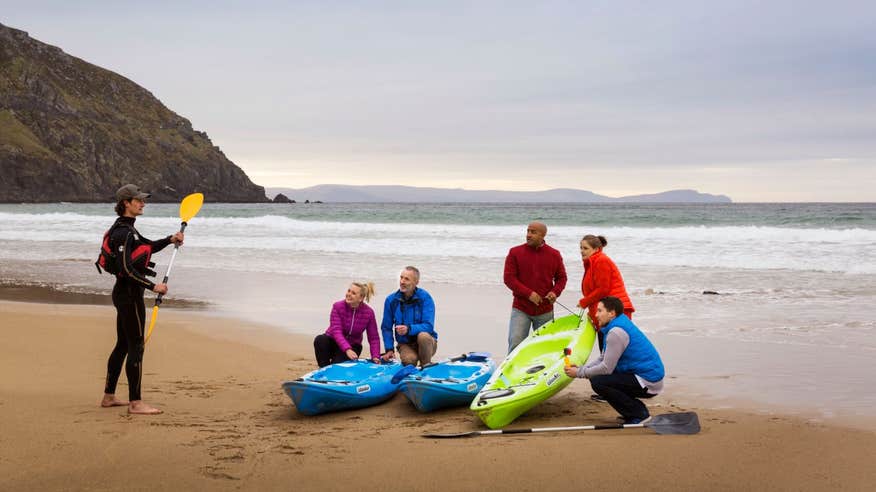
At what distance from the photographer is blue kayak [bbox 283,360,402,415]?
6.21 m

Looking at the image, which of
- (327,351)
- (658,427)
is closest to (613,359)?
(658,427)

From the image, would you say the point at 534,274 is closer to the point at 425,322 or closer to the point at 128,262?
the point at 425,322

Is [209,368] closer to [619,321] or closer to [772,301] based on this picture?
[619,321]

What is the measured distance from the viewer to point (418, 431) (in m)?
5.84

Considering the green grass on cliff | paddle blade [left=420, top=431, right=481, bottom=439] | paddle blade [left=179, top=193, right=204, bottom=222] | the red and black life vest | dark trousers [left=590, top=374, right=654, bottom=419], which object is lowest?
paddle blade [left=420, top=431, right=481, bottom=439]

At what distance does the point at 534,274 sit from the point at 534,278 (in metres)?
0.04

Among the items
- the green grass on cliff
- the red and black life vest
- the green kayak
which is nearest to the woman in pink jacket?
the green kayak

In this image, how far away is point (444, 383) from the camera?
21.0 feet

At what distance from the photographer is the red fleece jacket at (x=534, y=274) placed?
25.2 ft

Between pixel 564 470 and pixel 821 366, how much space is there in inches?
172

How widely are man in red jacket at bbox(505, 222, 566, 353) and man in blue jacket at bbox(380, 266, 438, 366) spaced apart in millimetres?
893

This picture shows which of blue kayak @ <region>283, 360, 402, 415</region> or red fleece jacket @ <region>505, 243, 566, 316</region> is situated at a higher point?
red fleece jacket @ <region>505, 243, 566, 316</region>

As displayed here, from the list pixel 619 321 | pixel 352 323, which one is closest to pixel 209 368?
pixel 352 323

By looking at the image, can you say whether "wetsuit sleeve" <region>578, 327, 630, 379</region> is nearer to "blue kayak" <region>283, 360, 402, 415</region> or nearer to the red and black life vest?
"blue kayak" <region>283, 360, 402, 415</region>
